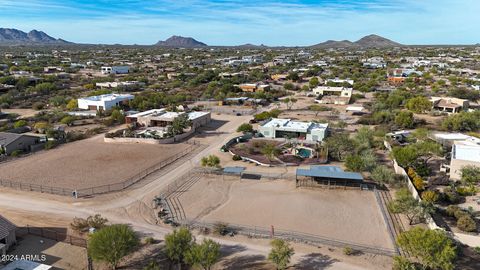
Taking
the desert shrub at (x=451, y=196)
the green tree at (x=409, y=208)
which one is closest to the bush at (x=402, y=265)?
the green tree at (x=409, y=208)

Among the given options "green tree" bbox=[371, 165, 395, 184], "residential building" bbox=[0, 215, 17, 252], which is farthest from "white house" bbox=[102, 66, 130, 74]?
"green tree" bbox=[371, 165, 395, 184]

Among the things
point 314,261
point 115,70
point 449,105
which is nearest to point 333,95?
point 449,105

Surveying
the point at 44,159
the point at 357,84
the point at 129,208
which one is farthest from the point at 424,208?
the point at 357,84

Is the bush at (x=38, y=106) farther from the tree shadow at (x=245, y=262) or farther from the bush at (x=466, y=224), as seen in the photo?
the bush at (x=466, y=224)

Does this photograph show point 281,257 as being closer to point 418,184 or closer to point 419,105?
point 418,184

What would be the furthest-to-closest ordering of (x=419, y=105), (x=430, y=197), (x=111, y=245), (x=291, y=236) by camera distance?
1. (x=419, y=105)
2. (x=430, y=197)
3. (x=291, y=236)
4. (x=111, y=245)
